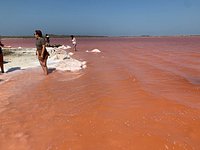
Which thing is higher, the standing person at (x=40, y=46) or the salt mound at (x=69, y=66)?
the standing person at (x=40, y=46)

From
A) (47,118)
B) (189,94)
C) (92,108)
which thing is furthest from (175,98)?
(47,118)

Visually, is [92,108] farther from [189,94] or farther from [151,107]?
[189,94]

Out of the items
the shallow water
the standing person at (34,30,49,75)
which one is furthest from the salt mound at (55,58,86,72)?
the shallow water

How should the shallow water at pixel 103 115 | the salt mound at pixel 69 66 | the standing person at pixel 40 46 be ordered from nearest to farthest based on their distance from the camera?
1. the shallow water at pixel 103 115
2. the standing person at pixel 40 46
3. the salt mound at pixel 69 66

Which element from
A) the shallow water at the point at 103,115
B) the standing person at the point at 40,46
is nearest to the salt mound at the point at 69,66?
the standing person at the point at 40,46

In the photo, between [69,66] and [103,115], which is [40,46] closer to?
[69,66]

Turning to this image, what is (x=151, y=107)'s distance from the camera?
17.3ft

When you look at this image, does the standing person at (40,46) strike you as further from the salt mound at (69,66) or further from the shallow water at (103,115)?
the shallow water at (103,115)

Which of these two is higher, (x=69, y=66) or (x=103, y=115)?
(x=103, y=115)

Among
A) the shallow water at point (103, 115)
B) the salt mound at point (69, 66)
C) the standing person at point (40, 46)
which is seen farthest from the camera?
the salt mound at point (69, 66)

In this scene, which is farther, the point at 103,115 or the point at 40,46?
the point at 40,46

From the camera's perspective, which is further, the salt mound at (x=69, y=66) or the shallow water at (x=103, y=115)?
the salt mound at (x=69, y=66)

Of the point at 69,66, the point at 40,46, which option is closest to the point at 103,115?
the point at 40,46

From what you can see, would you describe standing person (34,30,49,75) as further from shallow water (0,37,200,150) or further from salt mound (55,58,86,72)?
shallow water (0,37,200,150)
